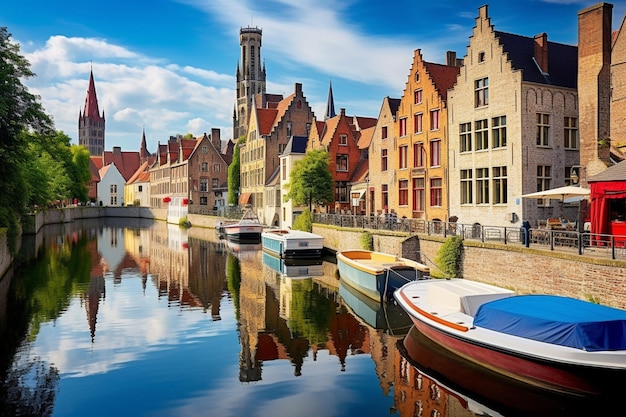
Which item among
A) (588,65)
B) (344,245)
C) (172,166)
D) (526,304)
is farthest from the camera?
(172,166)

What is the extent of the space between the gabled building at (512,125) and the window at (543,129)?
0.15 ft

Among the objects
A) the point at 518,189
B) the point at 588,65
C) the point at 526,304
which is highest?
the point at 588,65

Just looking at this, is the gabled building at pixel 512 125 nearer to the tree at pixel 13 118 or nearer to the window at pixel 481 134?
the window at pixel 481 134

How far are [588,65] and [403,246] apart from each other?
39.7 ft

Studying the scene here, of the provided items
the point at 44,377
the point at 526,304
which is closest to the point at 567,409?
the point at 526,304

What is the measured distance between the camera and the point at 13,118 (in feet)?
82.3

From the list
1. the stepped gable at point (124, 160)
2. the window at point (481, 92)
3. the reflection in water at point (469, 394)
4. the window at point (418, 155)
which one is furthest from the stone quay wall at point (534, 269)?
the stepped gable at point (124, 160)

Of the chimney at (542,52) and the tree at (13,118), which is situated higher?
the chimney at (542,52)

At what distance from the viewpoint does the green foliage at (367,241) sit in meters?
31.9

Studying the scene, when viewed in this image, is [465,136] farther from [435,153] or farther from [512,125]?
[512,125]

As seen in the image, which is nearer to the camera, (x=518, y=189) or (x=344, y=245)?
(x=518, y=189)

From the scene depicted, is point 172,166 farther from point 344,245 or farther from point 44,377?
point 44,377

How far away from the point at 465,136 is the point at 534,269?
13.7 m

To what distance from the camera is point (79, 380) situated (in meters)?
13.5
